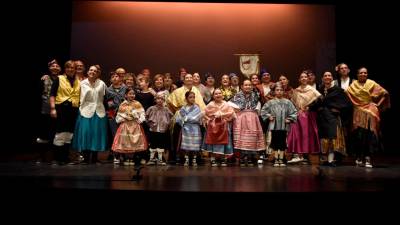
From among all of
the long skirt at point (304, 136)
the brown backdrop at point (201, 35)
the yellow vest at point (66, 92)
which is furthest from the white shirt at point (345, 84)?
the yellow vest at point (66, 92)

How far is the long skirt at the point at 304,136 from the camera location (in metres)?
5.82

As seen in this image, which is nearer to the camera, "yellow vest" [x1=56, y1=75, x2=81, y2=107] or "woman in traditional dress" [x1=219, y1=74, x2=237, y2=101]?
"yellow vest" [x1=56, y1=75, x2=81, y2=107]

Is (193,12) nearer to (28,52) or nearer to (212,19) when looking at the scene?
(212,19)

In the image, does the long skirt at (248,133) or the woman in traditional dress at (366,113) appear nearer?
the woman in traditional dress at (366,113)

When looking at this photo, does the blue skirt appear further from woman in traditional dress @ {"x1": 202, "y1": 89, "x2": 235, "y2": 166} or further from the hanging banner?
the hanging banner

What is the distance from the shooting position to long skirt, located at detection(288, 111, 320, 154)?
19.1 ft

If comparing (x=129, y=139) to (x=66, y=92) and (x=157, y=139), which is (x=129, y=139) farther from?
(x=66, y=92)

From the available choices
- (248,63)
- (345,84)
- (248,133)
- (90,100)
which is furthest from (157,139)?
(248,63)

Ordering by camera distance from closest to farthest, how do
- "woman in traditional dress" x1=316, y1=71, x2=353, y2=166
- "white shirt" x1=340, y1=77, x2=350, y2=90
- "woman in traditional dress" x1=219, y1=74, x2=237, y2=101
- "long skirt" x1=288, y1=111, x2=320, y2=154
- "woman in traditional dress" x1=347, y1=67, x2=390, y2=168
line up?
"woman in traditional dress" x1=347, y1=67, x2=390, y2=168 → "woman in traditional dress" x1=316, y1=71, x2=353, y2=166 → "long skirt" x1=288, y1=111, x2=320, y2=154 → "white shirt" x1=340, y1=77, x2=350, y2=90 → "woman in traditional dress" x1=219, y1=74, x2=237, y2=101

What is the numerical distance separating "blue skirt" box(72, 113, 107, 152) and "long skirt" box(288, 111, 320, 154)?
311 cm

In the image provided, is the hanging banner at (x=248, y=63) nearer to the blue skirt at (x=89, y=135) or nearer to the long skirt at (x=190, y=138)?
the long skirt at (x=190, y=138)

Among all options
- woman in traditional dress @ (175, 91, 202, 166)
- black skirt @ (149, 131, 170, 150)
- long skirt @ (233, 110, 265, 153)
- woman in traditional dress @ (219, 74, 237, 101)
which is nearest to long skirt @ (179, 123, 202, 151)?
woman in traditional dress @ (175, 91, 202, 166)

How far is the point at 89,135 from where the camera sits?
5723 mm

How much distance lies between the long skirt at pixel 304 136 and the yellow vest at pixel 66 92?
357 cm
